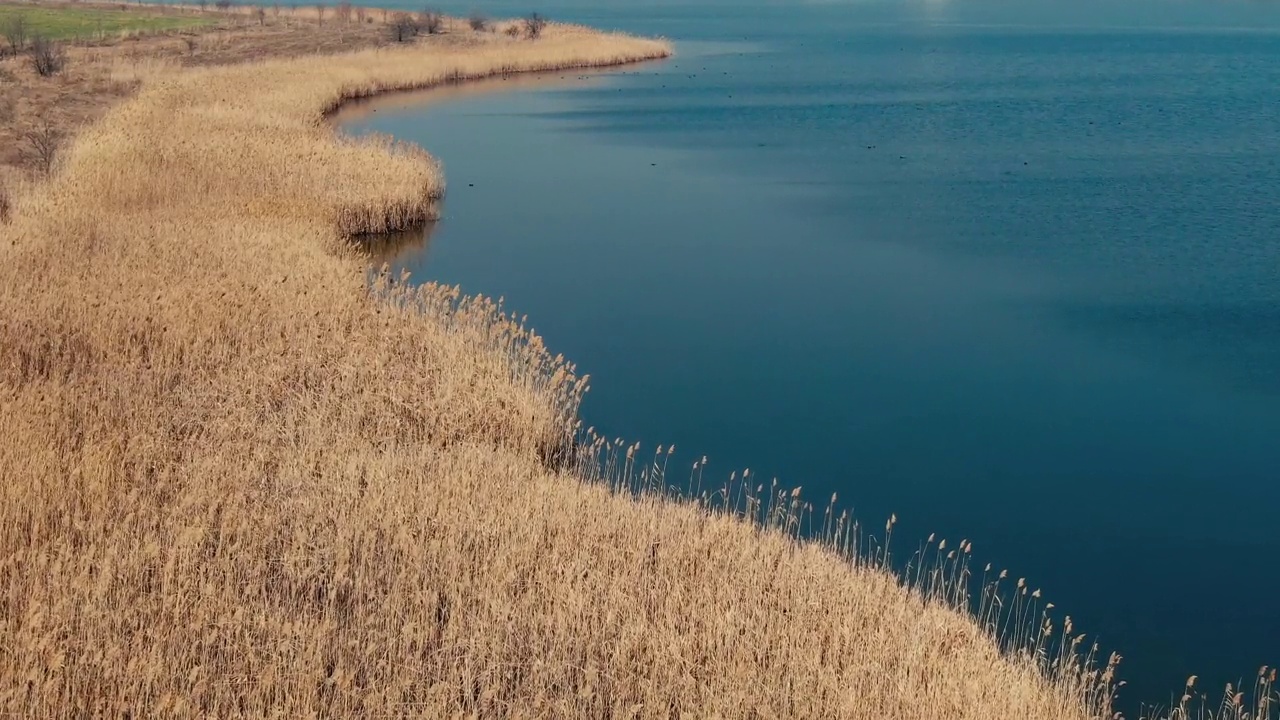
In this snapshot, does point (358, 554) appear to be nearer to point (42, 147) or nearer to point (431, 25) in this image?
point (42, 147)

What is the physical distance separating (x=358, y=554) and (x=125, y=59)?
38346 mm

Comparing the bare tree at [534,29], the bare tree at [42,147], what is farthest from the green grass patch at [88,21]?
the bare tree at [42,147]

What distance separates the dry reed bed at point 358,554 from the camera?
5.82 m

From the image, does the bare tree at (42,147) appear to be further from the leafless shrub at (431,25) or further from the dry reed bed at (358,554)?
the leafless shrub at (431,25)

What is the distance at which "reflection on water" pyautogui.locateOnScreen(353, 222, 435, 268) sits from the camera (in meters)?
18.8

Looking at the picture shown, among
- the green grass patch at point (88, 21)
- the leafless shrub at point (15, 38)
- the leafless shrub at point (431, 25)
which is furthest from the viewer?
the leafless shrub at point (431, 25)

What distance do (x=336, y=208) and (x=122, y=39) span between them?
36.1 m

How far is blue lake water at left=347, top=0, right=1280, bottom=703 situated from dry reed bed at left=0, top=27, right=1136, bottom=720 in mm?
2049

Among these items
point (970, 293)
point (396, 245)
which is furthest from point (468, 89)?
point (970, 293)

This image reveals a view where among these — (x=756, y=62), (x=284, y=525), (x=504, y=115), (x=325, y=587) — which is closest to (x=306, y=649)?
(x=325, y=587)

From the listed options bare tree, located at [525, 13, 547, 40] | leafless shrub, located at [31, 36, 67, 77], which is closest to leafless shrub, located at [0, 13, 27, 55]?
leafless shrub, located at [31, 36, 67, 77]

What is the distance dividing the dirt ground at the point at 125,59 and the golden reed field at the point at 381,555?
765cm

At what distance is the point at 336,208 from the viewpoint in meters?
18.9

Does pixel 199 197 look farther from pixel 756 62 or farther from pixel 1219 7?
pixel 1219 7
